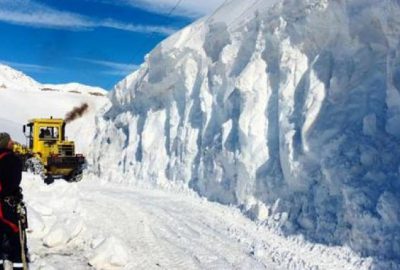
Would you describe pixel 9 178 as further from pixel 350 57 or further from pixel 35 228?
pixel 350 57

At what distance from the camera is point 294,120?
13.8 m

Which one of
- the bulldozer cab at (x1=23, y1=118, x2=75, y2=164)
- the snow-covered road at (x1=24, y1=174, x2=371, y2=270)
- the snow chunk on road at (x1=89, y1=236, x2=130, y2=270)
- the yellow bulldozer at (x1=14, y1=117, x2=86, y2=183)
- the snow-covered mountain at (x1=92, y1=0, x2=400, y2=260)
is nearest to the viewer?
the snow chunk on road at (x1=89, y1=236, x2=130, y2=270)

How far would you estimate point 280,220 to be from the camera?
12109 mm

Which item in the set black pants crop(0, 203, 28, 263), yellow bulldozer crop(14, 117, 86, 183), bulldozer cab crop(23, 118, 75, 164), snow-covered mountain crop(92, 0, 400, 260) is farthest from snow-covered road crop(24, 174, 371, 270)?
bulldozer cab crop(23, 118, 75, 164)

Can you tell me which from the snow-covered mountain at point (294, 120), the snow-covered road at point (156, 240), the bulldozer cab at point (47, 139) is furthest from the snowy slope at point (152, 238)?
the bulldozer cab at point (47, 139)

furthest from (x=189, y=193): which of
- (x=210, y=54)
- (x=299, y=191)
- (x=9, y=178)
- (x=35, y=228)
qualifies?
(x=9, y=178)

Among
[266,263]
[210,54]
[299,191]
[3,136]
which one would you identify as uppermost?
[210,54]

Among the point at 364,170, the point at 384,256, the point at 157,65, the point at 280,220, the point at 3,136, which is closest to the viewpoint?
the point at 3,136

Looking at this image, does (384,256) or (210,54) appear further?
(210,54)

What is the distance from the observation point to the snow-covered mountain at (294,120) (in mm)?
10485

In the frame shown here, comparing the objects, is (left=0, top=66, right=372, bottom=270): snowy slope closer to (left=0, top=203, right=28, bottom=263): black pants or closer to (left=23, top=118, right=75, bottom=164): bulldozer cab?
(left=0, top=203, right=28, bottom=263): black pants

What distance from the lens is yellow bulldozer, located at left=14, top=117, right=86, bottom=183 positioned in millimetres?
22609

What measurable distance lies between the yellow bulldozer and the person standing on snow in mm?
15302

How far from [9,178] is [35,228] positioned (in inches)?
175
